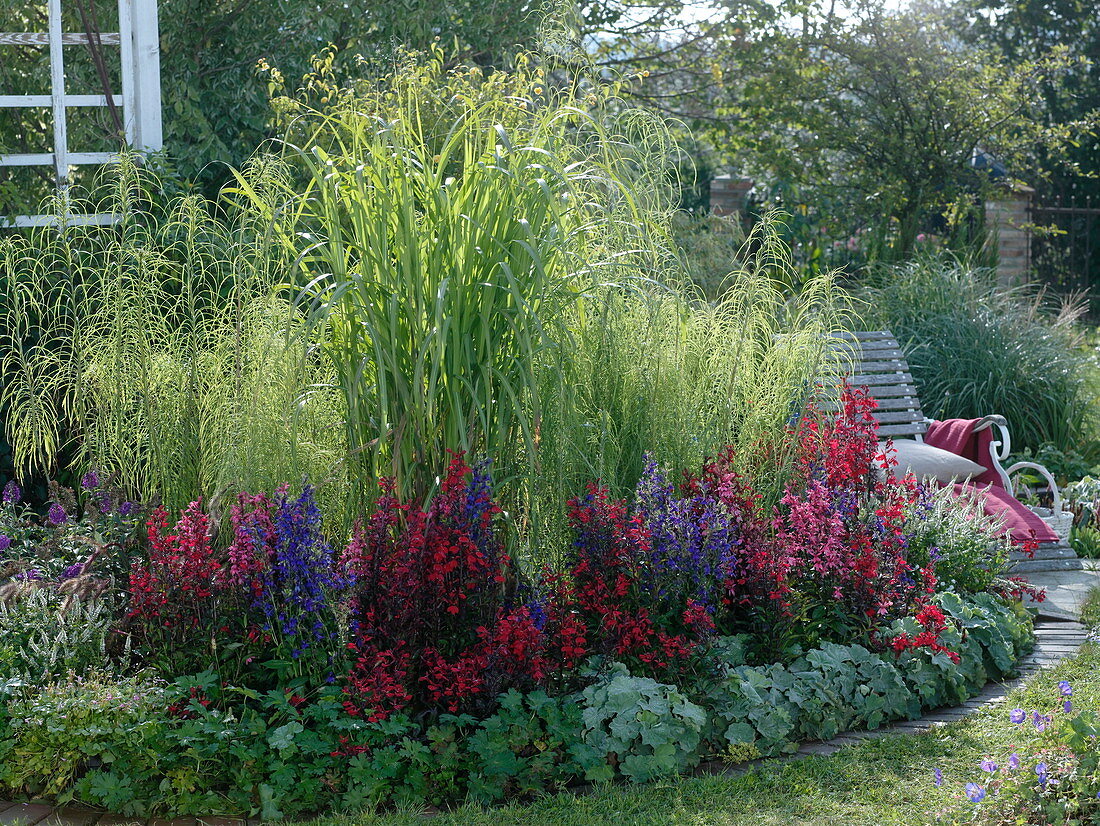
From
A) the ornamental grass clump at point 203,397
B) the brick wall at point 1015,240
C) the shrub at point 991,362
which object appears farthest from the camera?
the brick wall at point 1015,240

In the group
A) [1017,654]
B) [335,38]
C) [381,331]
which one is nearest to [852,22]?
[335,38]

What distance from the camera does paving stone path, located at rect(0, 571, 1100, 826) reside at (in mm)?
2803

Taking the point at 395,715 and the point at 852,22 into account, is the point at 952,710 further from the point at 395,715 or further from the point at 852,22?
the point at 852,22

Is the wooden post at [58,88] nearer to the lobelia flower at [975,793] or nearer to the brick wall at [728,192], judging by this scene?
the lobelia flower at [975,793]

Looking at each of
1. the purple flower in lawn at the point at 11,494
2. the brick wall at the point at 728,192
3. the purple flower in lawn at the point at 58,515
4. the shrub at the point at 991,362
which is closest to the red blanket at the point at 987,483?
the shrub at the point at 991,362

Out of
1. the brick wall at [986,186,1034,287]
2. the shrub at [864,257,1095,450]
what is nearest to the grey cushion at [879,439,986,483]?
the shrub at [864,257,1095,450]

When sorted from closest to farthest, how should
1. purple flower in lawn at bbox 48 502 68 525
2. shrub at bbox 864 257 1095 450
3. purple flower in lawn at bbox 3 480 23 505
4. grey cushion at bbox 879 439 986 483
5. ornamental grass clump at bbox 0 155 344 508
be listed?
ornamental grass clump at bbox 0 155 344 508 < purple flower in lawn at bbox 48 502 68 525 < purple flower in lawn at bbox 3 480 23 505 < grey cushion at bbox 879 439 986 483 < shrub at bbox 864 257 1095 450

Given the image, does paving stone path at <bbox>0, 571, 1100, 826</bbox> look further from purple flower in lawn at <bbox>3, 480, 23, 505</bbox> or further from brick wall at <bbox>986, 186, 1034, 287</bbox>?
brick wall at <bbox>986, 186, 1034, 287</bbox>

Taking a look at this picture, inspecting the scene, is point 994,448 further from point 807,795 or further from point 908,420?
point 807,795

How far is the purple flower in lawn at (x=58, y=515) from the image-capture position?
381 cm

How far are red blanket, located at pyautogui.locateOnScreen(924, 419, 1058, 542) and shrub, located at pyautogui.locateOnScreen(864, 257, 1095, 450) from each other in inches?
54.4

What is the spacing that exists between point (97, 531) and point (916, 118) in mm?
9573

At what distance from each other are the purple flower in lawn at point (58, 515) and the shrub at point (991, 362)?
17.5ft

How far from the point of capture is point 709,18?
458 inches
